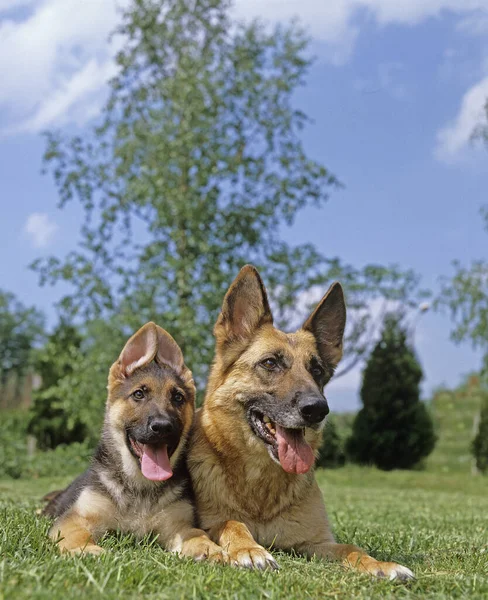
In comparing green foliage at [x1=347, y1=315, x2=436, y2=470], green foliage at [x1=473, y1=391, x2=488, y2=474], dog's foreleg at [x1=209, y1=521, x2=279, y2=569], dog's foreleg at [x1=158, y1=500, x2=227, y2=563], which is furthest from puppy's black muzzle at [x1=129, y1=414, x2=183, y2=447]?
green foliage at [x1=473, y1=391, x2=488, y2=474]

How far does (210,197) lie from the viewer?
20297 millimetres

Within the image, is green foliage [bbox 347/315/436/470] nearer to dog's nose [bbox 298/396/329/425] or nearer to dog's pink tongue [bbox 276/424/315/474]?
dog's pink tongue [bbox 276/424/315/474]

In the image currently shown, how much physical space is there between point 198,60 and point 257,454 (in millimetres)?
18976

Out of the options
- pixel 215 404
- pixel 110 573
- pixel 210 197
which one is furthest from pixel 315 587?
pixel 210 197

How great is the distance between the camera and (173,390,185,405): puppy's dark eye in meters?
5.23

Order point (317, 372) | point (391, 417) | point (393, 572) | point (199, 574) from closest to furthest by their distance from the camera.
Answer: point (199, 574) → point (393, 572) → point (317, 372) → point (391, 417)

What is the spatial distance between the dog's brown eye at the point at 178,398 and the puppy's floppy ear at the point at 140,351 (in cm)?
38

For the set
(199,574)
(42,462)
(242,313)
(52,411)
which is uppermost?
(242,313)

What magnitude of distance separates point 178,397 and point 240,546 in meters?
1.37

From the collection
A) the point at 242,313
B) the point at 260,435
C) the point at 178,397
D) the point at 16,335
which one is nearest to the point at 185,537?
the point at 260,435

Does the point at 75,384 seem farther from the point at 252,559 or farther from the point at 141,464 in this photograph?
the point at 252,559

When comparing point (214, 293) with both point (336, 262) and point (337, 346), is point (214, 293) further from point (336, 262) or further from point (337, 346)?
point (337, 346)

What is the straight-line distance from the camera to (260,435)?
16.1ft

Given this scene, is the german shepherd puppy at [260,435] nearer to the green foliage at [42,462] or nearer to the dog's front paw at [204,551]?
the dog's front paw at [204,551]
